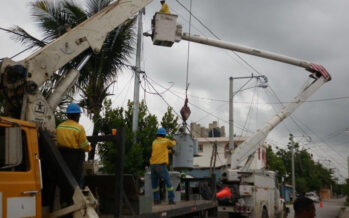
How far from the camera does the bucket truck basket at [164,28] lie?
1055cm

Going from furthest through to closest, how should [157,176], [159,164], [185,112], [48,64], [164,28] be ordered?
[164,28] → [185,112] → [157,176] → [159,164] → [48,64]

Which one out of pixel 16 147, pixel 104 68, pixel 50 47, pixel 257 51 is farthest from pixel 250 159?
pixel 16 147

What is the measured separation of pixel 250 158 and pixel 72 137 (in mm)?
12408

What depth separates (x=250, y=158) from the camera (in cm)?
1669

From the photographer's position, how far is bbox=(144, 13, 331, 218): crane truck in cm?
1076

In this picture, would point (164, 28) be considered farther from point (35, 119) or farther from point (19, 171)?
point (19, 171)

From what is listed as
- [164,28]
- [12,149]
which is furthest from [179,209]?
[164,28]

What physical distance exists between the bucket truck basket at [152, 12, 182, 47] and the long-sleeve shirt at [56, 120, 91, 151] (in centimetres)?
582

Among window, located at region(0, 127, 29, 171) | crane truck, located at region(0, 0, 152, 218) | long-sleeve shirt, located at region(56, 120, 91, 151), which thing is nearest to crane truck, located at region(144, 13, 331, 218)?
crane truck, located at region(0, 0, 152, 218)

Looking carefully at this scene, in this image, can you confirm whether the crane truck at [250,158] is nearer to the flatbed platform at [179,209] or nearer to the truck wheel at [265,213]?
the truck wheel at [265,213]

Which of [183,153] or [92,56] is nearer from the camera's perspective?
[183,153]

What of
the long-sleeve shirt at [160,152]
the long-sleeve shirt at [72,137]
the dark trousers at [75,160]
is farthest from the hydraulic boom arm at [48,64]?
the long-sleeve shirt at [160,152]

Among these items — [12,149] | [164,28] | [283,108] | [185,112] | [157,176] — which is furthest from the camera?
[283,108]

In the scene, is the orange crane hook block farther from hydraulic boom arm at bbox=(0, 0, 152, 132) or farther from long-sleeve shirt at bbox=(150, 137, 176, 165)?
hydraulic boom arm at bbox=(0, 0, 152, 132)
